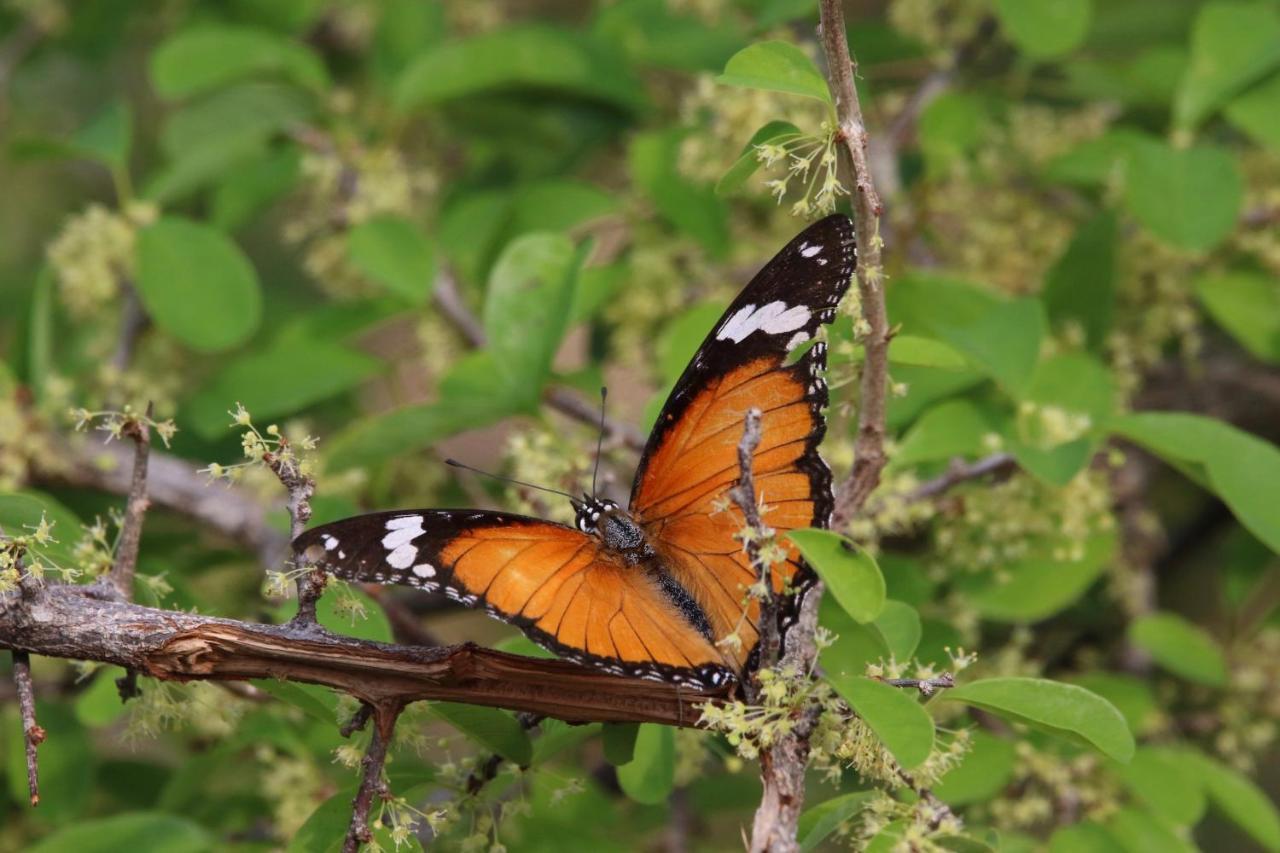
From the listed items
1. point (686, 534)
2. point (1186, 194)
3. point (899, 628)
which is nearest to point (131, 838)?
point (686, 534)

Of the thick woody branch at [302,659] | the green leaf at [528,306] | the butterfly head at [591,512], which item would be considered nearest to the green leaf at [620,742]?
the thick woody branch at [302,659]

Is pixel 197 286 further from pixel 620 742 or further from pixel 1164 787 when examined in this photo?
pixel 1164 787

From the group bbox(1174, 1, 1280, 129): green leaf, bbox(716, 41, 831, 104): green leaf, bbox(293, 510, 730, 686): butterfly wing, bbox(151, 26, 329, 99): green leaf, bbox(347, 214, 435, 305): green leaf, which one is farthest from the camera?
bbox(151, 26, 329, 99): green leaf

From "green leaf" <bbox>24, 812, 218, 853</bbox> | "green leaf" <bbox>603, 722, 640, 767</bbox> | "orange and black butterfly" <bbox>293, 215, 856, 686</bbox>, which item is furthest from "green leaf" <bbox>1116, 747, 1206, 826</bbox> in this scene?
"green leaf" <bbox>24, 812, 218, 853</bbox>

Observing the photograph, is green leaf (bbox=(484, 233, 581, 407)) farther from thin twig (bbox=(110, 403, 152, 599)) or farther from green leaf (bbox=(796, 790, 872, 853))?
green leaf (bbox=(796, 790, 872, 853))

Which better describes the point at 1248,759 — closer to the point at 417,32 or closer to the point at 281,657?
the point at 281,657
